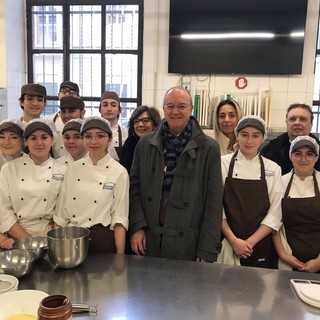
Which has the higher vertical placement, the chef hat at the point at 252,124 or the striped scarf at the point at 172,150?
the chef hat at the point at 252,124

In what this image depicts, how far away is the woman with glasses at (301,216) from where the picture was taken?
5.61 ft

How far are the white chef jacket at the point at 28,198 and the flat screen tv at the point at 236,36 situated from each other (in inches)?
95.0

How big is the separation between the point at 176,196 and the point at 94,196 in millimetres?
383

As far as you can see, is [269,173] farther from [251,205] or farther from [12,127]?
[12,127]

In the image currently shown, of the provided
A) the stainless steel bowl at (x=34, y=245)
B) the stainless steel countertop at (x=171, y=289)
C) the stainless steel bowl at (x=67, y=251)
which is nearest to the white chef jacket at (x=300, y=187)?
the stainless steel countertop at (x=171, y=289)

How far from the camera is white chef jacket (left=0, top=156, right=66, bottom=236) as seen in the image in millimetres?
1663

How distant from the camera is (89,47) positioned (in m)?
4.18

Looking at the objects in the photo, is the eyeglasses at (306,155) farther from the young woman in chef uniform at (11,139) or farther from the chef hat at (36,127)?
the young woman in chef uniform at (11,139)

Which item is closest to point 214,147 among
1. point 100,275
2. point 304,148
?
point 304,148

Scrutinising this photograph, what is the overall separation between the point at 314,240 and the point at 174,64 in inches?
101

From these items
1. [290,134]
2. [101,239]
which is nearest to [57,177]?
[101,239]

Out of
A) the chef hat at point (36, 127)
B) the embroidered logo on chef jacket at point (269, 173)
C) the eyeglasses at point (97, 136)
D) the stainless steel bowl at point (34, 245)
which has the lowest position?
the stainless steel bowl at point (34, 245)

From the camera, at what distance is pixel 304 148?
1.78 metres

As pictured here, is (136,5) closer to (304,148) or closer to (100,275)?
(304,148)
